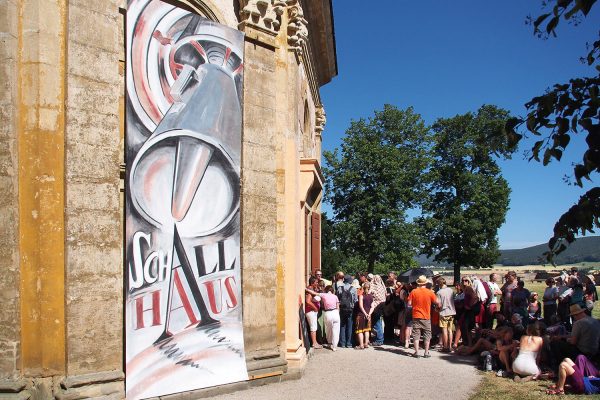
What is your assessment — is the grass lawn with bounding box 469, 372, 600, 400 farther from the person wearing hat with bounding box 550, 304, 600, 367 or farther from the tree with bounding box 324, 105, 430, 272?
the tree with bounding box 324, 105, 430, 272

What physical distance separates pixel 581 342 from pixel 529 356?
0.99 m

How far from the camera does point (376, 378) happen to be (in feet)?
35.2

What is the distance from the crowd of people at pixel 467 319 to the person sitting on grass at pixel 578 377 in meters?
0.53

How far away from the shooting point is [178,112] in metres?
8.92


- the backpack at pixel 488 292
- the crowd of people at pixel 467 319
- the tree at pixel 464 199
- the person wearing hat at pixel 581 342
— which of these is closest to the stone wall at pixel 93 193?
the crowd of people at pixel 467 319

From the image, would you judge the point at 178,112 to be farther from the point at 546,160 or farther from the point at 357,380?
the point at 546,160

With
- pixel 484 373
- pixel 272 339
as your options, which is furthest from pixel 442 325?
pixel 272 339

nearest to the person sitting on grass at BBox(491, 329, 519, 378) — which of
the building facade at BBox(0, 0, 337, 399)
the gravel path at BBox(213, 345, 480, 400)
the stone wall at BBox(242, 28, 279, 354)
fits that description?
the gravel path at BBox(213, 345, 480, 400)

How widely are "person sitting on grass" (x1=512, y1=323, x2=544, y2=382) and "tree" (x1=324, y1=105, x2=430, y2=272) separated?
91.1 ft

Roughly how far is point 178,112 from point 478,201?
123 ft

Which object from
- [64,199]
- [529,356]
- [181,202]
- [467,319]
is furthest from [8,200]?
[467,319]

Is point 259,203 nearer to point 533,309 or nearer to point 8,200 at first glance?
point 8,200

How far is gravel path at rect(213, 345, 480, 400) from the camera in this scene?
930 centimetres

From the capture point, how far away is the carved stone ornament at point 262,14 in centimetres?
1033
